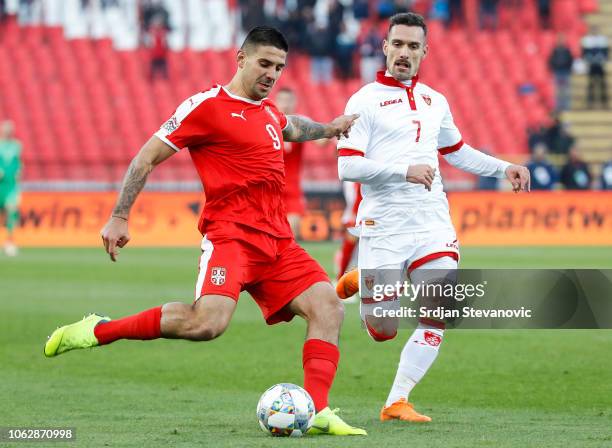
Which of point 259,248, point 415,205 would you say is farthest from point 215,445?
point 415,205

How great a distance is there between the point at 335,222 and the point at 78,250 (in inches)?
198

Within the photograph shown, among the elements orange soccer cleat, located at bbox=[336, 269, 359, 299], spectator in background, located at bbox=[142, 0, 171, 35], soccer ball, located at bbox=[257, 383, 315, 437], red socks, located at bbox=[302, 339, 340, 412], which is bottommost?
soccer ball, located at bbox=[257, 383, 315, 437]

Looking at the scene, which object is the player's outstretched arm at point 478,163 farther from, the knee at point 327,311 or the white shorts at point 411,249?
the knee at point 327,311

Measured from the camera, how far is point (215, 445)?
19.9 ft

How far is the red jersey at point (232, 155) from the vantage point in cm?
670

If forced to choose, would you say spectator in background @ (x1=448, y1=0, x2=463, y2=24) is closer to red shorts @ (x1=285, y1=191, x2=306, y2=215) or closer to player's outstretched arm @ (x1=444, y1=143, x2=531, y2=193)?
red shorts @ (x1=285, y1=191, x2=306, y2=215)

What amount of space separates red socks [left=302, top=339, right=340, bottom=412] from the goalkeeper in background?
15.8m

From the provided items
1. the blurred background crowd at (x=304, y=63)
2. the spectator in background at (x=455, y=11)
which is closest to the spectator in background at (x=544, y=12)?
the blurred background crowd at (x=304, y=63)

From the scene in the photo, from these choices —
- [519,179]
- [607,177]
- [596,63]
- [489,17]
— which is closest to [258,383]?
[519,179]

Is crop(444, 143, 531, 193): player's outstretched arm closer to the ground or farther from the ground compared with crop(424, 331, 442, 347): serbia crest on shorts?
farther from the ground

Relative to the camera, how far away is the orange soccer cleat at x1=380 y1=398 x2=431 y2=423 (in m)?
7.12

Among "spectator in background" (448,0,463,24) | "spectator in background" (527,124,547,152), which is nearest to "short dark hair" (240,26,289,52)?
"spectator in background" (527,124,547,152)

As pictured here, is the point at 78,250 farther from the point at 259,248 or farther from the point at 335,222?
the point at 259,248

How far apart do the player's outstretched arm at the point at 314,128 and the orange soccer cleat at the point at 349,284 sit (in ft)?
3.15
